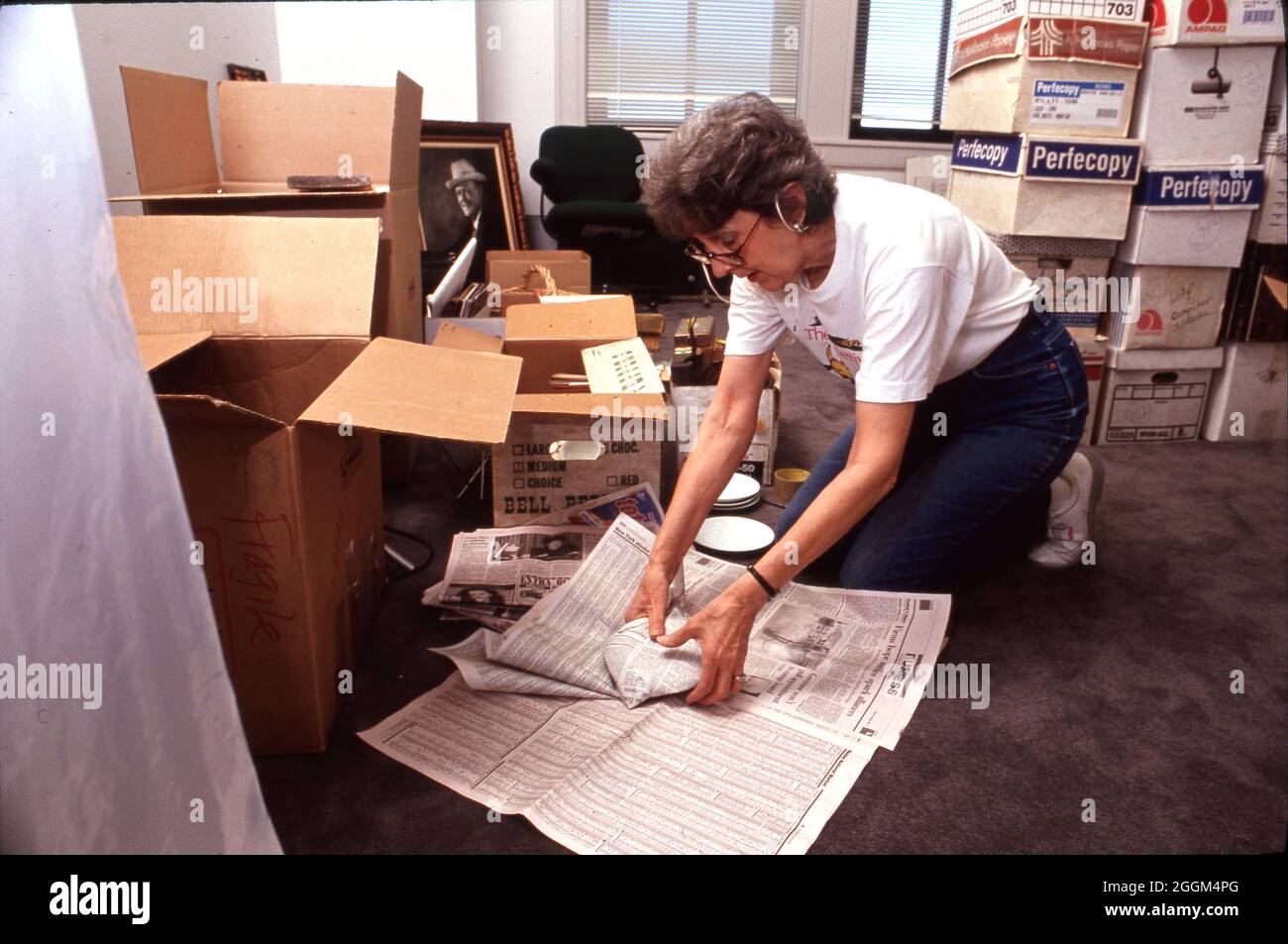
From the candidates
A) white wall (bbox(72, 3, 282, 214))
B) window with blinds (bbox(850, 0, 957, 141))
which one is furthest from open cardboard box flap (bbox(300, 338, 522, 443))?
window with blinds (bbox(850, 0, 957, 141))

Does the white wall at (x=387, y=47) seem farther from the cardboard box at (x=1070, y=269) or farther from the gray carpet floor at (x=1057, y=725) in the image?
the gray carpet floor at (x=1057, y=725)

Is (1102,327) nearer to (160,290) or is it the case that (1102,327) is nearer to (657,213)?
(657,213)

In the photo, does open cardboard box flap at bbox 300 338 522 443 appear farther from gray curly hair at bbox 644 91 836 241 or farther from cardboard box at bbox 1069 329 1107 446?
cardboard box at bbox 1069 329 1107 446

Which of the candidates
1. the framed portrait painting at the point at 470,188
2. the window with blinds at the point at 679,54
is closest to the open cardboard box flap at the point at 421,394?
the framed portrait painting at the point at 470,188

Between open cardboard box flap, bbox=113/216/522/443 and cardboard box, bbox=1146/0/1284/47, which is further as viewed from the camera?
cardboard box, bbox=1146/0/1284/47

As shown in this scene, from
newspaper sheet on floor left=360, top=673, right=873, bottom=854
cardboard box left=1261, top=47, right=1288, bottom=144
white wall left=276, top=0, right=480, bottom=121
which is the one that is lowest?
newspaper sheet on floor left=360, top=673, right=873, bottom=854

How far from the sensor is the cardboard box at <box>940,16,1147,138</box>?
Result: 6.74 feet

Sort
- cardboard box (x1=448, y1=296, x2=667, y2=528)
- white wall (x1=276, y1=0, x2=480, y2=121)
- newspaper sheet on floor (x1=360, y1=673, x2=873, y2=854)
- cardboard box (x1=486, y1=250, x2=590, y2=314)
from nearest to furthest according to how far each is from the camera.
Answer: newspaper sheet on floor (x1=360, y1=673, x2=873, y2=854) < cardboard box (x1=448, y1=296, x2=667, y2=528) < cardboard box (x1=486, y1=250, x2=590, y2=314) < white wall (x1=276, y1=0, x2=480, y2=121)

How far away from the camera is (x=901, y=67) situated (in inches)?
176

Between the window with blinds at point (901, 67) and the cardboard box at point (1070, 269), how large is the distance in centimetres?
244

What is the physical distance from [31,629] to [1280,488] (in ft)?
7.72

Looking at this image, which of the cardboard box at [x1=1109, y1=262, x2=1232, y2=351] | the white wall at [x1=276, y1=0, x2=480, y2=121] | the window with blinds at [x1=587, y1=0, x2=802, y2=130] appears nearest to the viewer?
the cardboard box at [x1=1109, y1=262, x2=1232, y2=351]

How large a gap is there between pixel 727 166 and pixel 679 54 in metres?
3.85

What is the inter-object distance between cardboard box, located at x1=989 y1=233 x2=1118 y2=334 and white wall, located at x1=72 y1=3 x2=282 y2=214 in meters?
2.12
